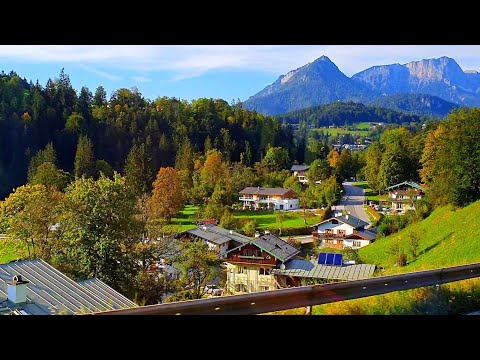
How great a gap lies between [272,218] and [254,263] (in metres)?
5.95

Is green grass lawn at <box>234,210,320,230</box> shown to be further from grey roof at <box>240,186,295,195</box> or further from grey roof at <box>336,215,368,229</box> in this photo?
grey roof at <box>336,215,368,229</box>

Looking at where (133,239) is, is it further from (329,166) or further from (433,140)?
(329,166)

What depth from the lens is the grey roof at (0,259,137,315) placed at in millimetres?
2892

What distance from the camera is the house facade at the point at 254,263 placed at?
8.62 meters

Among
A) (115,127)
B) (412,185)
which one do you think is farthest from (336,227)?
(115,127)

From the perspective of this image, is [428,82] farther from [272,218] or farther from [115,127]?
[115,127]

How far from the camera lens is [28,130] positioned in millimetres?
14781

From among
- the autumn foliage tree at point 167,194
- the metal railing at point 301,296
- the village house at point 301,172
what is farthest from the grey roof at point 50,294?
the village house at point 301,172

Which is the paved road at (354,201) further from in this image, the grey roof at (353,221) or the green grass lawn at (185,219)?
the green grass lawn at (185,219)

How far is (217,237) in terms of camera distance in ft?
39.9

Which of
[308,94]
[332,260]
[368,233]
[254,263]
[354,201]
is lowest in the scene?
[368,233]

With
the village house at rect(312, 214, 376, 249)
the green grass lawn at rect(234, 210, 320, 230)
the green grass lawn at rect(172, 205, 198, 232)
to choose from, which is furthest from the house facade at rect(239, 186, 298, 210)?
the green grass lawn at rect(172, 205, 198, 232)

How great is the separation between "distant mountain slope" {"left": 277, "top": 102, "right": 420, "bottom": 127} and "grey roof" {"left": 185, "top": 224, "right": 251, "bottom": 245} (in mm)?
9421
